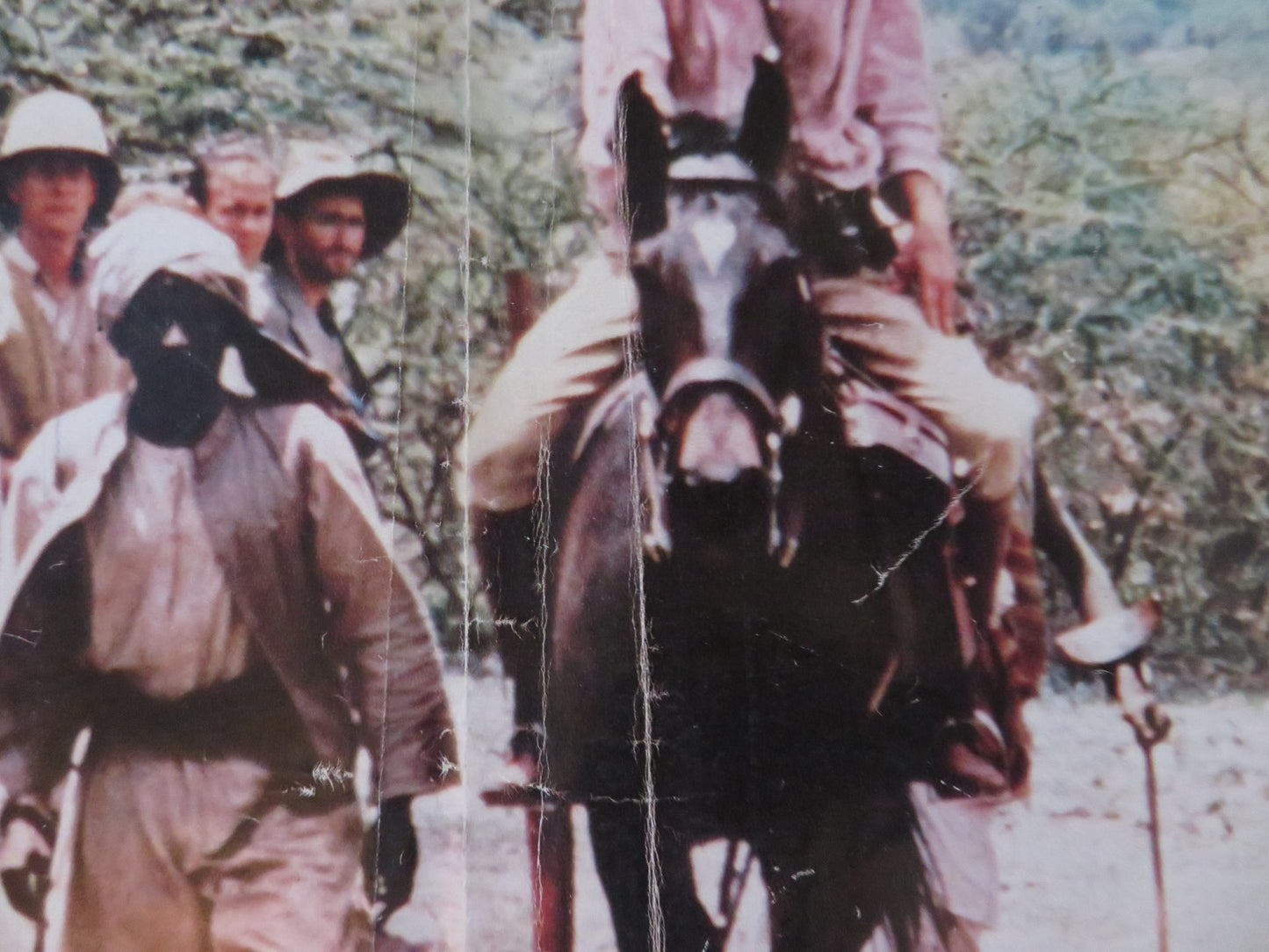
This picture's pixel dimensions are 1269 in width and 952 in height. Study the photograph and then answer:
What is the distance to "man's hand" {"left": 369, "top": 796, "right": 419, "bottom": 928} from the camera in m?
3.98

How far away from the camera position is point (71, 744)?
396cm

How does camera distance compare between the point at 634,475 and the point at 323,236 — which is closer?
the point at 634,475

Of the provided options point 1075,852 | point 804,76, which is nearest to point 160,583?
point 804,76

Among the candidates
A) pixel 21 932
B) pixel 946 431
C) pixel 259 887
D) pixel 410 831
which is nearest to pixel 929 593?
pixel 946 431

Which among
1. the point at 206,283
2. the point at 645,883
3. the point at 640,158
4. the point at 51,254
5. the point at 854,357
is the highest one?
the point at 640,158

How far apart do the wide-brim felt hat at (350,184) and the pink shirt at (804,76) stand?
2.20ft

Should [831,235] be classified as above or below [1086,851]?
above

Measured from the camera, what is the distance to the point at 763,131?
4223 millimetres

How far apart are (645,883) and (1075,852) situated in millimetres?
1383

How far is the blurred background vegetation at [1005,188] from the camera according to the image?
13.8ft

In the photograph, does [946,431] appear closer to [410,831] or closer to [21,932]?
[410,831]

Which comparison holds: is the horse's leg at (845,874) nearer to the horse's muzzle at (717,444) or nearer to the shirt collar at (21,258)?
the horse's muzzle at (717,444)

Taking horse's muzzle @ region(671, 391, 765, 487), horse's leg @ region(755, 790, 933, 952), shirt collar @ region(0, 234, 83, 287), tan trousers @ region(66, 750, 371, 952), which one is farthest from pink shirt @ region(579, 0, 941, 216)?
tan trousers @ region(66, 750, 371, 952)

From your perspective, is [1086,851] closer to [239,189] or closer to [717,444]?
[717,444]
